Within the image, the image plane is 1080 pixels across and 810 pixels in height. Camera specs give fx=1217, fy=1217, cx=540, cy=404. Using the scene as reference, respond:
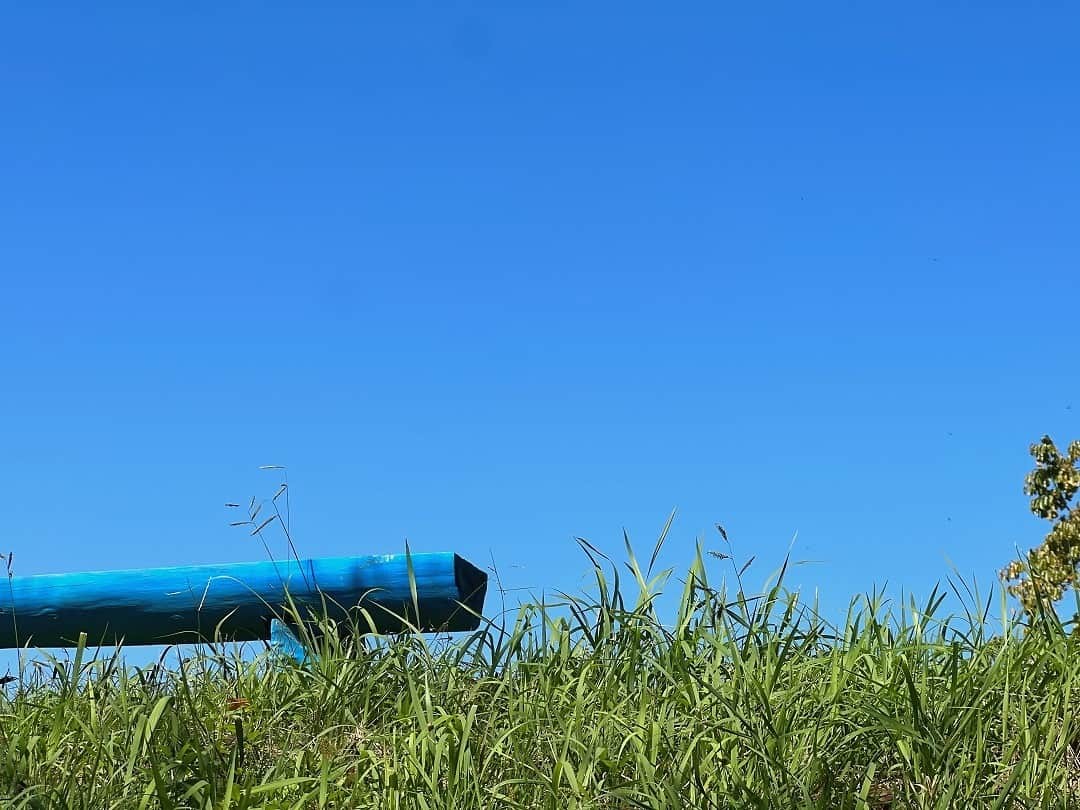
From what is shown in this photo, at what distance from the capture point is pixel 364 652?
468 cm

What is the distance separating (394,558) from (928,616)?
90.6 inches

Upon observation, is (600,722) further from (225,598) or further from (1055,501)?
(1055,501)

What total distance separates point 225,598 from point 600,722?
8.37 feet

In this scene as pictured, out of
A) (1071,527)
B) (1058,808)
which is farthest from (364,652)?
(1071,527)

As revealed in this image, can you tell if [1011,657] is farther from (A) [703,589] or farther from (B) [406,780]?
(B) [406,780]

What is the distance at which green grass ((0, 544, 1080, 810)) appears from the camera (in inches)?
142

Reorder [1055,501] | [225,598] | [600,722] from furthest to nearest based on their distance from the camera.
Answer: [1055,501] < [225,598] < [600,722]

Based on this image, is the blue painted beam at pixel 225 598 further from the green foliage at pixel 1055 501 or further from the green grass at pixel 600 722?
the green foliage at pixel 1055 501

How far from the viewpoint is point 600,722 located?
12.4ft

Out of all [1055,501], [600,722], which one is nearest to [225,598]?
[600,722]

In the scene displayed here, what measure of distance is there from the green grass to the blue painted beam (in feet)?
2.30

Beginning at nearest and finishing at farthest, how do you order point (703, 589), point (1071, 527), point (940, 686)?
1. point (940, 686)
2. point (703, 589)
3. point (1071, 527)

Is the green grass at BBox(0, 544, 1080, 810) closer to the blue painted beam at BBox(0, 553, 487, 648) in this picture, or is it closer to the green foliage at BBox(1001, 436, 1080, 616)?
the blue painted beam at BBox(0, 553, 487, 648)

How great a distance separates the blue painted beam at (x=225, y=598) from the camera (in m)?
5.44
